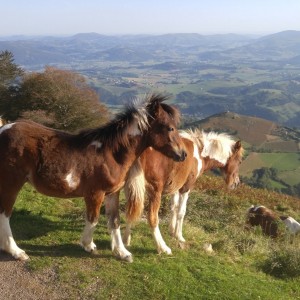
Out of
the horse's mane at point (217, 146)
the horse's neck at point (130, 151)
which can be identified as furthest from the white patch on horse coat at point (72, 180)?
the horse's mane at point (217, 146)

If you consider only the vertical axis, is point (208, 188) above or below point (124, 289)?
below

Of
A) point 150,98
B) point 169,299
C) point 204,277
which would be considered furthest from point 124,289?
point 150,98

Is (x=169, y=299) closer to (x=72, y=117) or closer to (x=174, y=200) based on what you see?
(x=174, y=200)

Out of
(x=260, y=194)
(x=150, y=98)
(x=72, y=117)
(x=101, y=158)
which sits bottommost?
(x=260, y=194)

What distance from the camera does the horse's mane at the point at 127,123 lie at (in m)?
6.61

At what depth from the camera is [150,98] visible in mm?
6703

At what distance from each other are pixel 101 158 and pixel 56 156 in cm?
75

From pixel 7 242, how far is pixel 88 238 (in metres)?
1.41

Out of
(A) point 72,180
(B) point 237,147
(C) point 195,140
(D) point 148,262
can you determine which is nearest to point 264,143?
(B) point 237,147

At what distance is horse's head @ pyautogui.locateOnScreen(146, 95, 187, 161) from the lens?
21.8 ft

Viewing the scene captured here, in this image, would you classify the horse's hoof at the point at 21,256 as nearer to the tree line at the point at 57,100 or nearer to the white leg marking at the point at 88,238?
the white leg marking at the point at 88,238

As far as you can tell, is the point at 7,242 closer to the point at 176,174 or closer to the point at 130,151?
the point at 130,151

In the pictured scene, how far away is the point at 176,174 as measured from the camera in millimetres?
8172

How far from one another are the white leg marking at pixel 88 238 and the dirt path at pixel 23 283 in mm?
912
